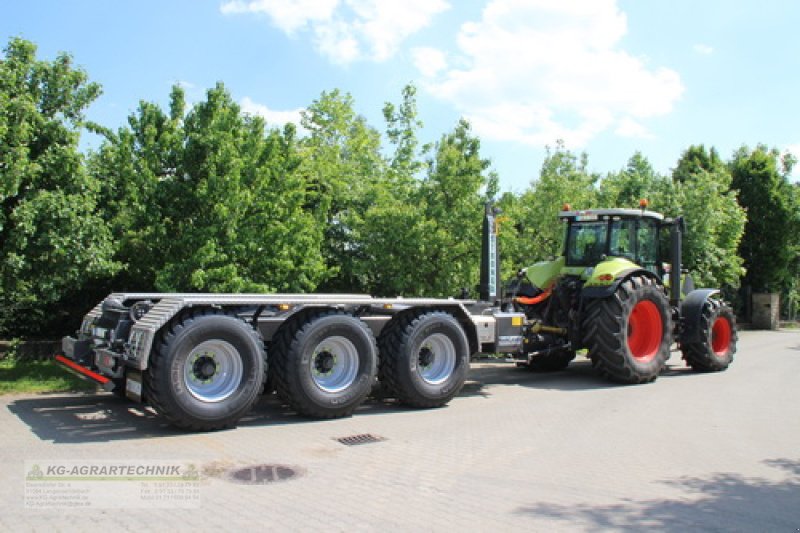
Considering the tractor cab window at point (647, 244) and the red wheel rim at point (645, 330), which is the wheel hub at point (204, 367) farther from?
the tractor cab window at point (647, 244)

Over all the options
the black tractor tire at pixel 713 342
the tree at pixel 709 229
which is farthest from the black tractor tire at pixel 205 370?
the tree at pixel 709 229

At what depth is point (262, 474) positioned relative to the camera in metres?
5.86

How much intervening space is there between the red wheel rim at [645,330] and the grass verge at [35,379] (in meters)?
8.87

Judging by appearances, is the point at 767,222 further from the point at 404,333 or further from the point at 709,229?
the point at 404,333

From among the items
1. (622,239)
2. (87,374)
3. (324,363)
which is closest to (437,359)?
(324,363)

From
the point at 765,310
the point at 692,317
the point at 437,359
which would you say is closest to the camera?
the point at 437,359

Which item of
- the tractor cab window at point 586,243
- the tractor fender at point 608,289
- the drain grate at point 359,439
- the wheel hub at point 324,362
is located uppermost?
the tractor cab window at point 586,243

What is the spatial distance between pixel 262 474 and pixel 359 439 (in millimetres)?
1622

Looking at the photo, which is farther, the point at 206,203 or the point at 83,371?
the point at 206,203

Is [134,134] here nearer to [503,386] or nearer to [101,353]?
[101,353]

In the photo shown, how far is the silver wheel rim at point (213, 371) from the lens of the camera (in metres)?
7.33

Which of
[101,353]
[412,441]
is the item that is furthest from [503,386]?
[101,353]

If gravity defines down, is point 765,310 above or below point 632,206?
below

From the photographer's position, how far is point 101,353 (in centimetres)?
758
